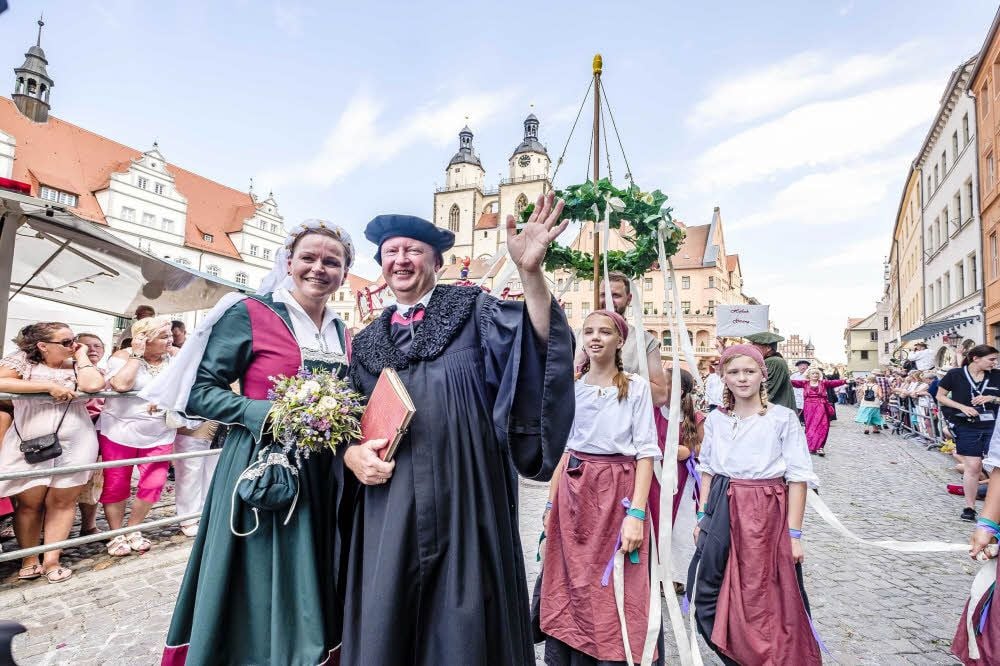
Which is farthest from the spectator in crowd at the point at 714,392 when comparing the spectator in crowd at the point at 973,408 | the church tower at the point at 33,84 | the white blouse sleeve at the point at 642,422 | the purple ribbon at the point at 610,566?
the church tower at the point at 33,84

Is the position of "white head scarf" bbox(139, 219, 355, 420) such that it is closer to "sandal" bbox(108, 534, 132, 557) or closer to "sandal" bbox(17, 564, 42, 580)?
"sandal" bbox(17, 564, 42, 580)

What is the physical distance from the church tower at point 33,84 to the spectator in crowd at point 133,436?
42957 mm

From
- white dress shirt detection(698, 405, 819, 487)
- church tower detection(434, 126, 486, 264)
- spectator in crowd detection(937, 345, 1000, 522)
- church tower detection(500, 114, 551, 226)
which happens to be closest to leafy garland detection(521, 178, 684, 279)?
white dress shirt detection(698, 405, 819, 487)

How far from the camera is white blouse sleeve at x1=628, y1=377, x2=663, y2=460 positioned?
2703 millimetres

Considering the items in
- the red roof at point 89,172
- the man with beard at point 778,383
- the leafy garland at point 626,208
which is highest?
the red roof at point 89,172

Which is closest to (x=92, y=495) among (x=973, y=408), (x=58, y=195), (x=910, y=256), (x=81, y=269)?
(x=81, y=269)

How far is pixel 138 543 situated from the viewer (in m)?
4.68

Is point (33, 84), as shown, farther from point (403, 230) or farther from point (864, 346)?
point (864, 346)

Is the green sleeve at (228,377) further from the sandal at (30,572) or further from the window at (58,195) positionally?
the window at (58,195)

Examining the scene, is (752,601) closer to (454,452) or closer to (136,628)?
(454,452)

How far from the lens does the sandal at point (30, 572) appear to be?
391cm

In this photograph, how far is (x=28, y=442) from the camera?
398 cm

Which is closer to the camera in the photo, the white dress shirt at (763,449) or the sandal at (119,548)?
the white dress shirt at (763,449)

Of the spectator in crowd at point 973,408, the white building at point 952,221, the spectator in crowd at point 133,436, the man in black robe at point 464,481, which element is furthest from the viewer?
the white building at point 952,221
